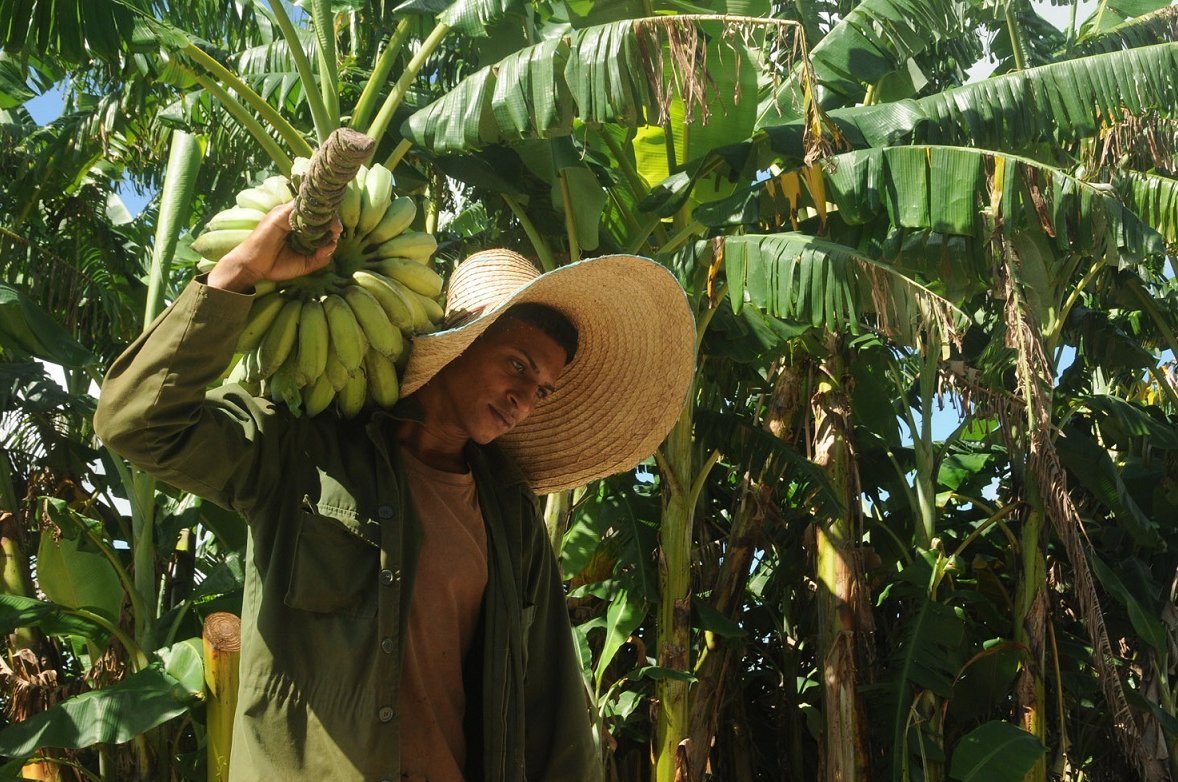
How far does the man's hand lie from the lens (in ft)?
5.44

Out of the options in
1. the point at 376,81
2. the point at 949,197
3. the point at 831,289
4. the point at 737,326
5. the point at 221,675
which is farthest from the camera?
the point at 737,326

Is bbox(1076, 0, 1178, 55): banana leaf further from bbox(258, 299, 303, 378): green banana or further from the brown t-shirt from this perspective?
bbox(258, 299, 303, 378): green banana

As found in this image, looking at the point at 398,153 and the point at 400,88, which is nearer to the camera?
the point at 400,88

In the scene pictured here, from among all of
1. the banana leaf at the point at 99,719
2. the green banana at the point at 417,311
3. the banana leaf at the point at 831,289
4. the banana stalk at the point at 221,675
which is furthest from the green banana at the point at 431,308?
the banana leaf at the point at 831,289

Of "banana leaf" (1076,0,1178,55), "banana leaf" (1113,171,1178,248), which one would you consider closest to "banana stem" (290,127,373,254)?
"banana leaf" (1113,171,1178,248)

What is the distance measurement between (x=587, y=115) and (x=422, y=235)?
2596 millimetres

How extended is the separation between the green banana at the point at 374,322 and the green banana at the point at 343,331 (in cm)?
1

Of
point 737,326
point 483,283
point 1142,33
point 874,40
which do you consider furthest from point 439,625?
point 1142,33

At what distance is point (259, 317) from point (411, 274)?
260 millimetres

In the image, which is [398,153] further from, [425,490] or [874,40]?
[425,490]

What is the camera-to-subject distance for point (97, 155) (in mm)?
6297

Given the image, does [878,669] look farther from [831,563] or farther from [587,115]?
[587,115]

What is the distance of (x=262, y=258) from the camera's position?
167cm

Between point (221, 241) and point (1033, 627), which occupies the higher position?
point (221, 241)
